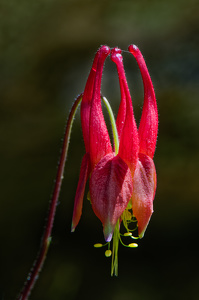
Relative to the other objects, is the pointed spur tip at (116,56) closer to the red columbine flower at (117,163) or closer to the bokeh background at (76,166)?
the red columbine flower at (117,163)

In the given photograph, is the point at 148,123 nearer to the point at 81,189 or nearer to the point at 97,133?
the point at 97,133

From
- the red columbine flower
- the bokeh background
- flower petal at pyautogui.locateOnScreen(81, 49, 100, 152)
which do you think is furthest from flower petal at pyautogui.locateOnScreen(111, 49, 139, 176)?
the bokeh background

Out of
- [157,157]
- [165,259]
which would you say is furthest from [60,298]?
[157,157]

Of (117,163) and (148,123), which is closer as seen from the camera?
(117,163)

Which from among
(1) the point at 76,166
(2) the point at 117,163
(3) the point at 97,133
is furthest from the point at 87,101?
(1) the point at 76,166

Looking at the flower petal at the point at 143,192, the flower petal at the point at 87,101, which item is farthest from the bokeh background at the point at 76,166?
the flower petal at the point at 143,192

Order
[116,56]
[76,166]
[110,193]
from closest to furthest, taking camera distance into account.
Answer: [110,193] → [116,56] → [76,166]
